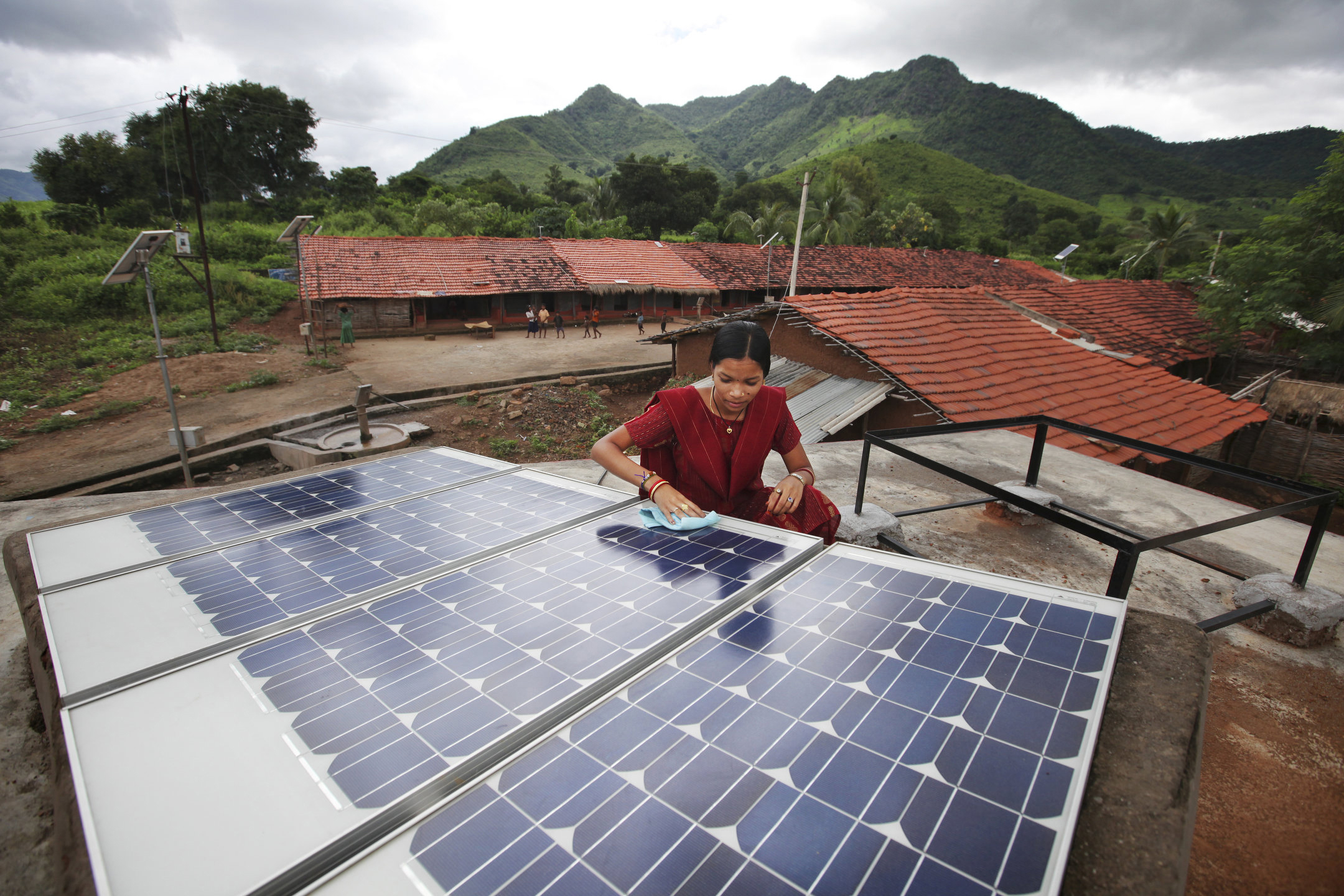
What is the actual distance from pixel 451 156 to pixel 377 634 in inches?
3635

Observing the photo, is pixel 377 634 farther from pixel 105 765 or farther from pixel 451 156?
pixel 451 156

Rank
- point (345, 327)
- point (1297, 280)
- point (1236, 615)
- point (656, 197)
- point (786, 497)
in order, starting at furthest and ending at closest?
1. point (656, 197)
2. point (345, 327)
3. point (1297, 280)
4. point (1236, 615)
5. point (786, 497)

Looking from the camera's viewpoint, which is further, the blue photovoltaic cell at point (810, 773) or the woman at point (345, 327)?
the woman at point (345, 327)

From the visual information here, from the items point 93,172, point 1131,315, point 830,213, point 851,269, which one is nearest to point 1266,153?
point 830,213

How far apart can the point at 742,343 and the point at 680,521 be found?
882mm

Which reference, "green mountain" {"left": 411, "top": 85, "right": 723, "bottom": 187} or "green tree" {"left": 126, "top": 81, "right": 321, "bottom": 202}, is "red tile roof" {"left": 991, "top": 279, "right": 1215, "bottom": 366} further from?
"green mountain" {"left": 411, "top": 85, "right": 723, "bottom": 187}

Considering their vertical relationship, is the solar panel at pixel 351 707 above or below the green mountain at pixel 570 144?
below

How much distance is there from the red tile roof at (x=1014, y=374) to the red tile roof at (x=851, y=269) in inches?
570

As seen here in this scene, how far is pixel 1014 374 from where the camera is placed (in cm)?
884

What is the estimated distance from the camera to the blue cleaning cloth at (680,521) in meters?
2.22

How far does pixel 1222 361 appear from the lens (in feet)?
51.2

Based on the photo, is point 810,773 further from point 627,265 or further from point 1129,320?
point 627,265

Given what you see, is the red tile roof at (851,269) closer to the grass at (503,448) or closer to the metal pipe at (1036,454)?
the grass at (503,448)

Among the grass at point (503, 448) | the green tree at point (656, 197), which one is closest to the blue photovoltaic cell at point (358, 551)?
the grass at point (503, 448)
